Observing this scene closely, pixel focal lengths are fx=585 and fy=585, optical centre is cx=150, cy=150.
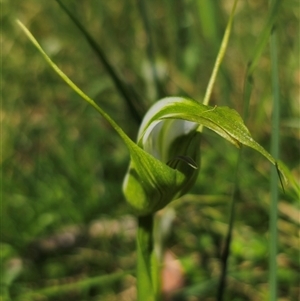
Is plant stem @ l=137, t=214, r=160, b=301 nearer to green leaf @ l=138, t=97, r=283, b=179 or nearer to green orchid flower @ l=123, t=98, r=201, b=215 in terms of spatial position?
green orchid flower @ l=123, t=98, r=201, b=215

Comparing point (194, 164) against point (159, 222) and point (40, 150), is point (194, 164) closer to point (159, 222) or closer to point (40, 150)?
point (159, 222)

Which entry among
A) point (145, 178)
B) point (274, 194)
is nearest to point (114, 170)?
point (274, 194)

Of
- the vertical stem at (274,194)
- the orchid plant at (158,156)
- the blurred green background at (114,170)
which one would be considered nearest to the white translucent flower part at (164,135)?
the orchid plant at (158,156)

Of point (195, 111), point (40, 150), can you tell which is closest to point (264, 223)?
point (40, 150)

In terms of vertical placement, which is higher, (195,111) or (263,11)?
(263,11)

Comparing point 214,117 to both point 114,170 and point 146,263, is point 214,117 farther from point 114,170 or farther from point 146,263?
point 114,170

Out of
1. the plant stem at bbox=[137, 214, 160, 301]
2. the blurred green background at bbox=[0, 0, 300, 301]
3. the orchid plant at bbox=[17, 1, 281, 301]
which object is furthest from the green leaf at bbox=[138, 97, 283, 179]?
the blurred green background at bbox=[0, 0, 300, 301]

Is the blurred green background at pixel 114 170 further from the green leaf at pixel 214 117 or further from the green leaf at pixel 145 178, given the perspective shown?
the green leaf at pixel 214 117

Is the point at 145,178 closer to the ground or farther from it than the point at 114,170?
closer to the ground
